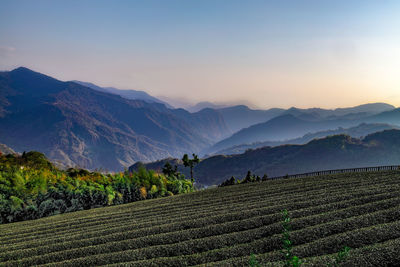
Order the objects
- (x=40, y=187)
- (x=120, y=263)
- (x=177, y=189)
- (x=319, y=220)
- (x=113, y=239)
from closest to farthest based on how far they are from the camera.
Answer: (x=120, y=263), (x=319, y=220), (x=113, y=239), (x=40, y=187), (x=177, y=189)

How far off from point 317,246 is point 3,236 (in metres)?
19.3

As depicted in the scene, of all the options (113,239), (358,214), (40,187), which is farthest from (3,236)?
(358,214)

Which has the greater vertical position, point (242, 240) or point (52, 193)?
point (242, 240)

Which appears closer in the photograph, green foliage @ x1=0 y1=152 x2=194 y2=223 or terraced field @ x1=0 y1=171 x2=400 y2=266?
terraced field @ x1=0 y1=171 x2=400 y2=266

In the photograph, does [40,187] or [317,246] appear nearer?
[317,246]

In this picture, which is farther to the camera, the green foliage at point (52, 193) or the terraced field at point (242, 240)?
the green foliage at point (52, 193)

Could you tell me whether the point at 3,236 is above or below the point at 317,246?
below

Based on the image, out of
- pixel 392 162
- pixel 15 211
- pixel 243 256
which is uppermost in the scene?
pixel 243 256

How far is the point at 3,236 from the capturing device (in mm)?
18641

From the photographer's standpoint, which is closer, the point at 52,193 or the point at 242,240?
the point at 242,240

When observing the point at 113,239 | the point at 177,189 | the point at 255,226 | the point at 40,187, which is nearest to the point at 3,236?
the point at 113,239

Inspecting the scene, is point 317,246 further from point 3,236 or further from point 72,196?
point 72,196

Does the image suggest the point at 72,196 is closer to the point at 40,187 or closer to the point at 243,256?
the point at 40,187

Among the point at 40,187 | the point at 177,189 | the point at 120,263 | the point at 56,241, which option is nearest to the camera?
the point at 120,263
